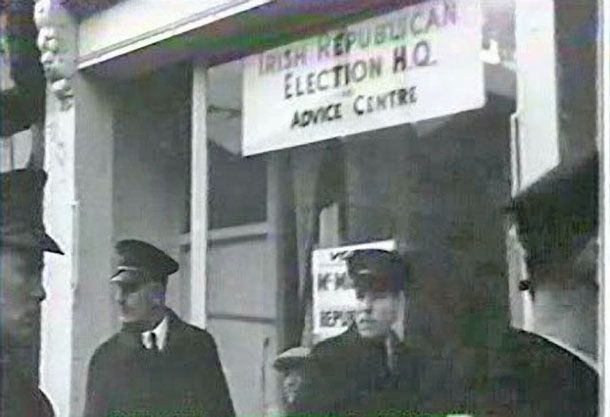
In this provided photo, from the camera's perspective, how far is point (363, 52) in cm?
281

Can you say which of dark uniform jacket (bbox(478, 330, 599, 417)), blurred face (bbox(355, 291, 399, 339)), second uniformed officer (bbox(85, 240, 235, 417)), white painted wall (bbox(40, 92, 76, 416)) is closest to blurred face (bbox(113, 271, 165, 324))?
second uniformed officer (bbox(85, 240, 235, 417))

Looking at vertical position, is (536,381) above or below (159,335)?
below

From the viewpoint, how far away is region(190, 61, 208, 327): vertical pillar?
302 centimetres

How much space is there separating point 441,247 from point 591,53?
483mm

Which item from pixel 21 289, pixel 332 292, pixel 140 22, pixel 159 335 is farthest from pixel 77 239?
pixel 332 292

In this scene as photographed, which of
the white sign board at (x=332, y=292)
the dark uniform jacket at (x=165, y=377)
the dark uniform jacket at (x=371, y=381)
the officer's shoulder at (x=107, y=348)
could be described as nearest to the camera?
the dark uniform jacket at (x=371, y=381)

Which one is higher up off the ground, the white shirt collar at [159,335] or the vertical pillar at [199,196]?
the vertical pillar at [199,196]

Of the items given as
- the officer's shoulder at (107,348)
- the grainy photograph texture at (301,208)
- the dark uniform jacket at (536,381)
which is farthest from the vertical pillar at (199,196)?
the dark uniform jacket at (536,381)

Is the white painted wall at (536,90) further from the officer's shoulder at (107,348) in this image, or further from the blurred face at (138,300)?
the officer's shoulder at (107,348)

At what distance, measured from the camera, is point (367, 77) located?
2.80 m

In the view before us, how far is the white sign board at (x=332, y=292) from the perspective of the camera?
275cm

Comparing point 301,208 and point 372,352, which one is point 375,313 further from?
point 301,208

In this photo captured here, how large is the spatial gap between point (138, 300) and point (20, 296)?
427mm

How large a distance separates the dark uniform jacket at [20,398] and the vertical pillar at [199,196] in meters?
0.55
